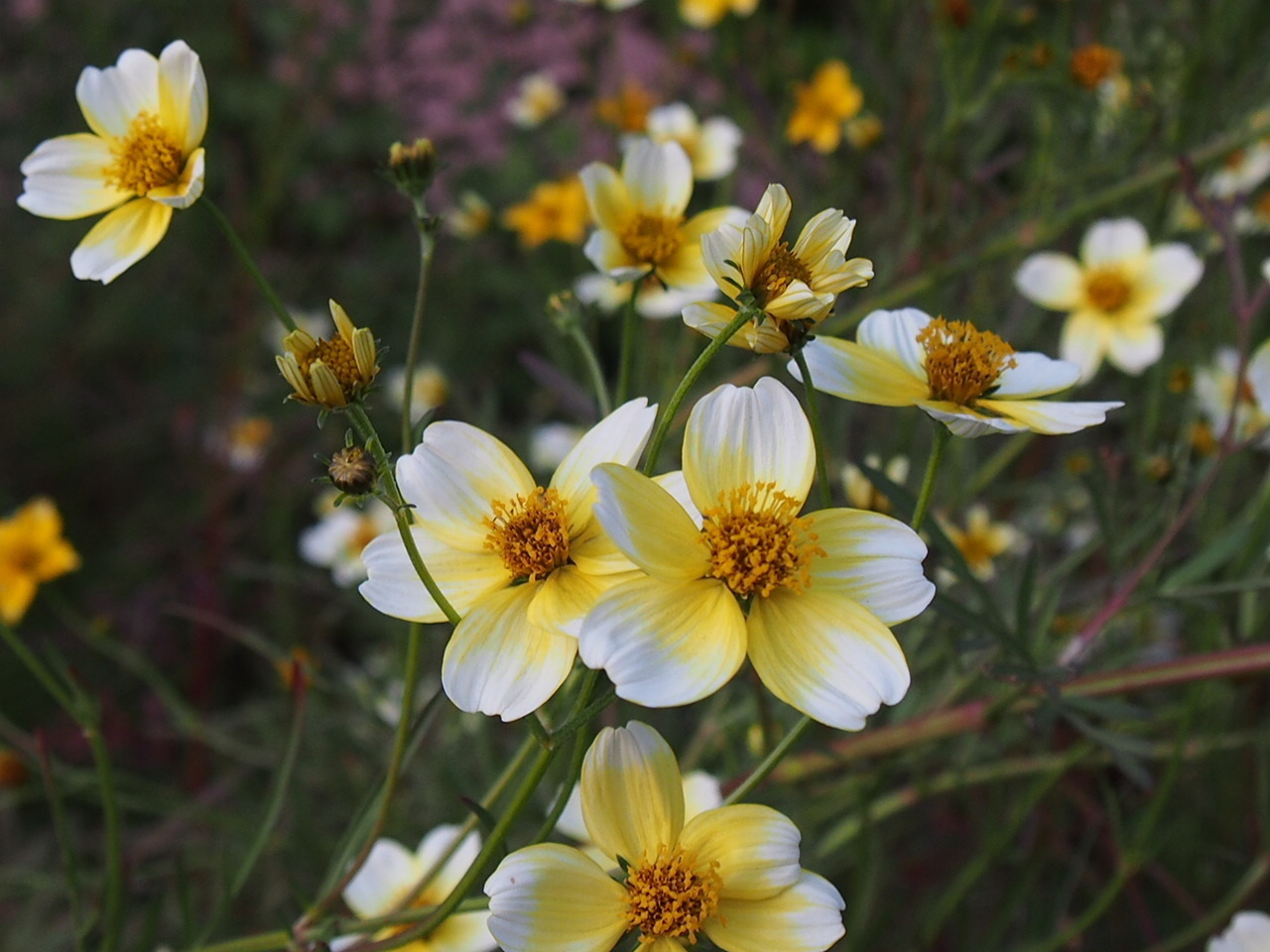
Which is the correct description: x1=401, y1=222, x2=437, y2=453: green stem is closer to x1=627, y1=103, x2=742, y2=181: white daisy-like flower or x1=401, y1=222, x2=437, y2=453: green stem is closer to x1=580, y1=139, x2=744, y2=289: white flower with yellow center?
x1=580, y1=139, x2=744, y2=289: white flower with yellow center

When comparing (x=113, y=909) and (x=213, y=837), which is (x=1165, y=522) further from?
(x=213, y=837)

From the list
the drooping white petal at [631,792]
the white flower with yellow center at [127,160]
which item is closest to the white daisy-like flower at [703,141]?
the white flower with yellow center at [127,160]

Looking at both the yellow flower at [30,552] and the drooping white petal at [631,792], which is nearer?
the drooping white petal at [631,792]

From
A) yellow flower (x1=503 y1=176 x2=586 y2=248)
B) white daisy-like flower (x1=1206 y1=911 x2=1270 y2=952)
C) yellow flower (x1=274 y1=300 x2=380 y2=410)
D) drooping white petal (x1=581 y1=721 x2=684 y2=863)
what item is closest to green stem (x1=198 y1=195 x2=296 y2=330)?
yellow flower (x1=274 y1=300 x2=380 y2=410)

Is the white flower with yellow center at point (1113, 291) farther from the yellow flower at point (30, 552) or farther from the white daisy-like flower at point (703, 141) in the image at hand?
the yellow flower at point (30, 552)

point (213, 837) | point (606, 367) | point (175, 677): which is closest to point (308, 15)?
point (606, 367)

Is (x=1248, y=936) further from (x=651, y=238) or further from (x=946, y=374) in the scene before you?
(x=651, y=238)
